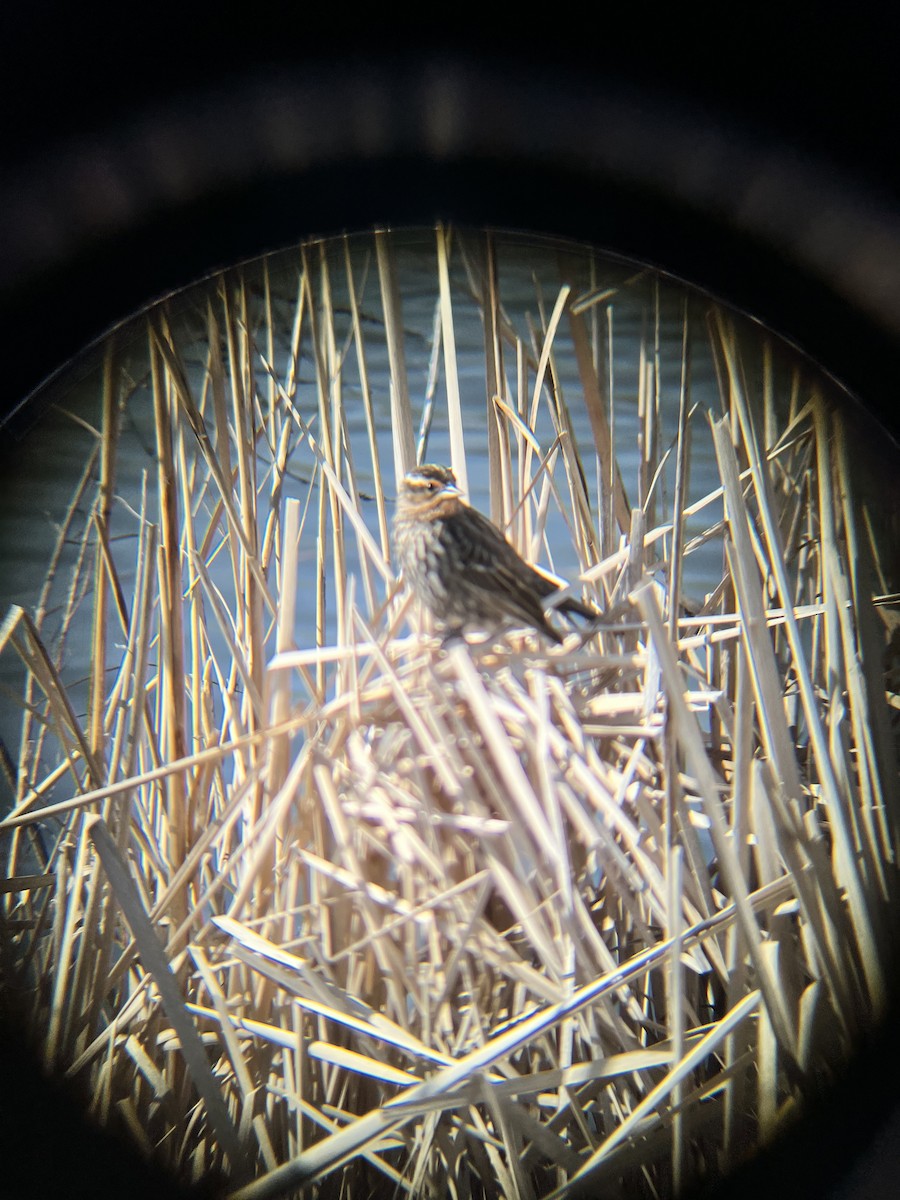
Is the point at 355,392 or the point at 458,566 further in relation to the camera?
the point at 458,566

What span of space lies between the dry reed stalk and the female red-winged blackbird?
0.03 m

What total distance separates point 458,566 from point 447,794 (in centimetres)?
28

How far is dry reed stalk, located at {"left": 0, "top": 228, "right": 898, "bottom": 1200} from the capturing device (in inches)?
28.9

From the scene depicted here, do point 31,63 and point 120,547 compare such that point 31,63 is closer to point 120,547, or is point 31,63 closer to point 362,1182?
point 120,547

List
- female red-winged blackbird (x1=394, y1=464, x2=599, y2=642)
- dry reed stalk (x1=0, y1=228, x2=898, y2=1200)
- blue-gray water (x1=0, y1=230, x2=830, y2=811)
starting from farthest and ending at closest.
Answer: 1. female red-winged blackbird (x1=394, y1=464, x2=599, y2=642)
2. dry reed stalk (x1=0, y1=228, x2=898, y2=1200)
3. blue-gray water (x1=0, y1=230, x2=830, y2=811)

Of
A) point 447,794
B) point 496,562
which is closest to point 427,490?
point 496,562

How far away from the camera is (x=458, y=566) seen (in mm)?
1002

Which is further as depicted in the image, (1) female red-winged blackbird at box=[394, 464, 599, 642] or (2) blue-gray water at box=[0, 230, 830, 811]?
(1) female red-winged blackbird at box=[394, 464, 599, 642]

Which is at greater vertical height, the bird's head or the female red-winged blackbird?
the bird's head

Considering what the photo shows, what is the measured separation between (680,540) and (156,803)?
1.92 feet

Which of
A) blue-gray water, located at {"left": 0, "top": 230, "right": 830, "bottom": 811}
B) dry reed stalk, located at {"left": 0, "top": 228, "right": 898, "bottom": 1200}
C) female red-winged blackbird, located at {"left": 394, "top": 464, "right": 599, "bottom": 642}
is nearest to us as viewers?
blue-gray water, located at {"left": 0, "top": 230, "right": 830, "bottom": 811}

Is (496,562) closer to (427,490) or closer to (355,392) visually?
(427,490)

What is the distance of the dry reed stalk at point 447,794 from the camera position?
0.73 meters

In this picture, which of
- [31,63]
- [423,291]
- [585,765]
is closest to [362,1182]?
[585,765]
